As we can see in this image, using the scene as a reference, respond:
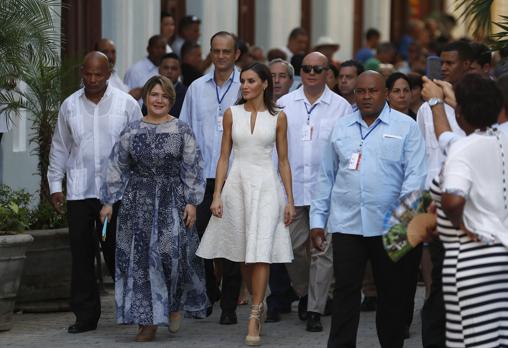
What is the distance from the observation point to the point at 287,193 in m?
10.6

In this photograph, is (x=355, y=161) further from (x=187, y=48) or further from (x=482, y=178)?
(x=187, y=48)

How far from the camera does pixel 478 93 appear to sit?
742 cm

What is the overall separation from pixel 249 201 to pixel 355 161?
148 centimetres

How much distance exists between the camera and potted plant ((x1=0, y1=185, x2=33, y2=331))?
10492mm

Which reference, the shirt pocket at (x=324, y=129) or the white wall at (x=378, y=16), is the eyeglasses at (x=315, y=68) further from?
the white wall at (x=378, y=16)

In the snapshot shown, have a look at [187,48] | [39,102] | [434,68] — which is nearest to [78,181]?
[39,102]

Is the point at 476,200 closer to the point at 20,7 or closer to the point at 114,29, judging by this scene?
the point at 20,7

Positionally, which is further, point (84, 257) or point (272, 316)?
point (272, 316)

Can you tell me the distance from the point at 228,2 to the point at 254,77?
1106cm

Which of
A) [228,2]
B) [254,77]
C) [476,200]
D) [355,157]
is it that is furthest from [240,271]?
[228,2]

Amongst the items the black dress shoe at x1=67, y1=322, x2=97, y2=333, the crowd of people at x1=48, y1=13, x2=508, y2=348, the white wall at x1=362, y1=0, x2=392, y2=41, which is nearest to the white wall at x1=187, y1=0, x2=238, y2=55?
the crowd of people at x1=48, y1=13, x2=508, y2=348

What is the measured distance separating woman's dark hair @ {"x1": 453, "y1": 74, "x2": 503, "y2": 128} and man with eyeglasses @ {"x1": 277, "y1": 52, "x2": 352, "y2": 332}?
380 centimetres

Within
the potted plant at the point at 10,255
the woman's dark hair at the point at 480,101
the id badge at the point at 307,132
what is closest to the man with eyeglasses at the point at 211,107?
the id badge at the point at 307,132

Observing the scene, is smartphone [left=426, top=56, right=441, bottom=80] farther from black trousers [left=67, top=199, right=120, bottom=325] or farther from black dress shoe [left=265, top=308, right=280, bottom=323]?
black trousers [left=67, top=199, right=120, bottom=325]
